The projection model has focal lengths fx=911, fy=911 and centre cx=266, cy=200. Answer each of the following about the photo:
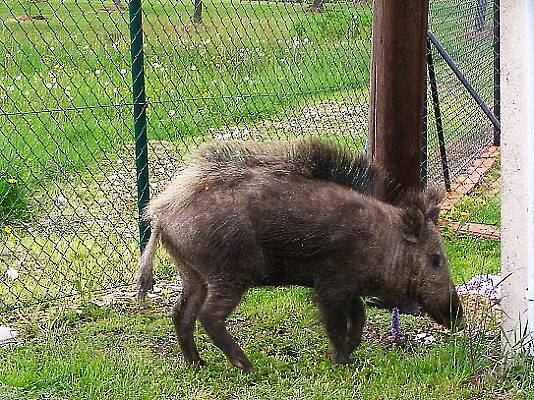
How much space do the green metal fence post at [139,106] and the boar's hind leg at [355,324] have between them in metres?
1.60

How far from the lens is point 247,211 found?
4488mm

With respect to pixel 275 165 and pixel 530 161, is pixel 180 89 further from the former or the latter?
pixel 530 161

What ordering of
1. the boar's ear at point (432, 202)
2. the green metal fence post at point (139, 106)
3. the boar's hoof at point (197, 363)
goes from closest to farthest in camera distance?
the boar's hoof at point (197, 363) → the boar's ear at point (432, 202) → the green metal fence post at point (139, 106)

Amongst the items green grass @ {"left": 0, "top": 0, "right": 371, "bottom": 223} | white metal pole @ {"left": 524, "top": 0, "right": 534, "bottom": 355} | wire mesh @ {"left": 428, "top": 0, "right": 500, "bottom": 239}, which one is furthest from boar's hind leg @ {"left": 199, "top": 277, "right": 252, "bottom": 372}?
wire mesh @ {"left": 428, "top": 0, "right": 500, "bottom": 239}

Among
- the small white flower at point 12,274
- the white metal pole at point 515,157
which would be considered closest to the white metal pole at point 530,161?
Result: the white metal pole at point 515,157

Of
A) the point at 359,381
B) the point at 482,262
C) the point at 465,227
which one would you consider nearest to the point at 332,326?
the point at 359,381

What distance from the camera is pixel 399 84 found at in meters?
5.05

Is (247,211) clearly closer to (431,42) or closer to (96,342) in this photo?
(96,342)

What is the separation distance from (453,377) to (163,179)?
3669 millimetres

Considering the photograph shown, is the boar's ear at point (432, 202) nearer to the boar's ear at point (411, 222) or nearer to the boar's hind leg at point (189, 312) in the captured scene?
the boar's ear at point (411, 222)

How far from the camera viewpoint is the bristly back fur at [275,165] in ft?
15.3

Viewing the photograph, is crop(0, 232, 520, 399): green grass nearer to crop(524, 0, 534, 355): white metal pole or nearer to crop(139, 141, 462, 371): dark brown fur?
crop(139, 141, 462, 371): dark brown fur

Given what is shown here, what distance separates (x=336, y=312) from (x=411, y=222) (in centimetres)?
61

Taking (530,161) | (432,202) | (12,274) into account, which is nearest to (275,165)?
(432,202)
